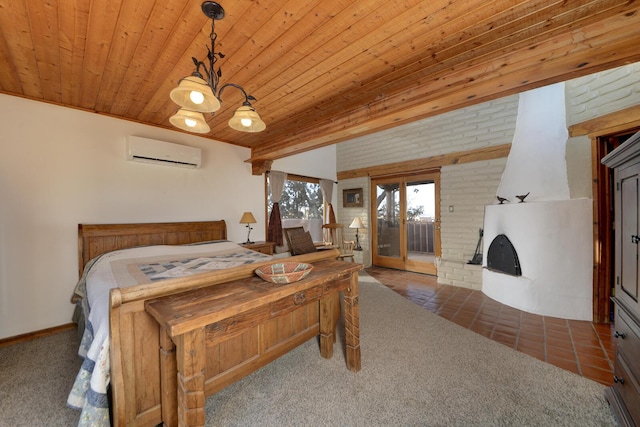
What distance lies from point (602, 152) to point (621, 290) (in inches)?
81.6

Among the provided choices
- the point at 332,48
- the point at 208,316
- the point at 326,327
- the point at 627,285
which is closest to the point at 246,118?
the point at 332,48

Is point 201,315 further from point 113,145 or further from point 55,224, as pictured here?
point 113,145

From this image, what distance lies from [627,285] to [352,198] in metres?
4.65

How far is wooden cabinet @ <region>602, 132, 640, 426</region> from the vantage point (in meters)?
1.20

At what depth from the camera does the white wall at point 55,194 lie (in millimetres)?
2480

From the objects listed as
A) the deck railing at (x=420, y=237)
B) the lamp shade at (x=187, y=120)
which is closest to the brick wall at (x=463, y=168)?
the deck railing at (x=420, y=237)

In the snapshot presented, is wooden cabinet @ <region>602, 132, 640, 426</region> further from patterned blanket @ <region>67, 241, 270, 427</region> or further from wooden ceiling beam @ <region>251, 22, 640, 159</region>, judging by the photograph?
patterned blanket @ <region>67, 241, 270, 427</region>

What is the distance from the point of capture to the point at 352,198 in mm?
5824

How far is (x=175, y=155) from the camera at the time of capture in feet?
11.2

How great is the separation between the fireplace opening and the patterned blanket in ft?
10.4

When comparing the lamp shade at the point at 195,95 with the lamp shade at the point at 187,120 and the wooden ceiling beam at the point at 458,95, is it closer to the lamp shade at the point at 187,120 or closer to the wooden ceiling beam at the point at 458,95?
the lamp shade at the point at 187,120

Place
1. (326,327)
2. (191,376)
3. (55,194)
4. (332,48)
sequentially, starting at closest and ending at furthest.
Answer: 1. (191,376)
2. (332,48)
3. (326,327)
4. (55,194)

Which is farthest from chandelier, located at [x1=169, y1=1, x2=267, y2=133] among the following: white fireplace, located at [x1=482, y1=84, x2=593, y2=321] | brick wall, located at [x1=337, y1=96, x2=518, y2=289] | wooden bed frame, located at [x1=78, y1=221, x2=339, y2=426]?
brick wall, located at [x1=337, y1=96, x2=518, y2=289]

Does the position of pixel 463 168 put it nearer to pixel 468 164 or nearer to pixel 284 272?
pixel 468 164
